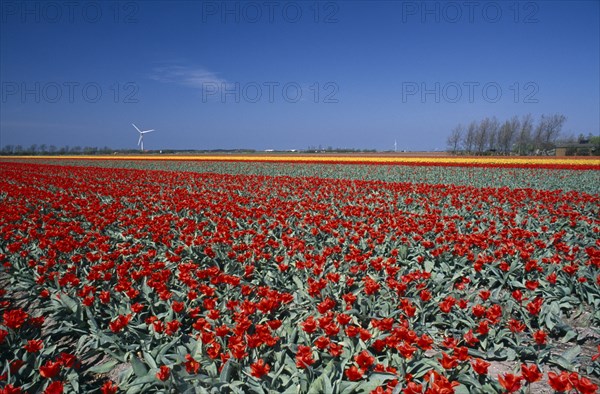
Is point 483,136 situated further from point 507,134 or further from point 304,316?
point 304,316

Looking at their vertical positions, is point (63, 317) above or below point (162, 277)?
below

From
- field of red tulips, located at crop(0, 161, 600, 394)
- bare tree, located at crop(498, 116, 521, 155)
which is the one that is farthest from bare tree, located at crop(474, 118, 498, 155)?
field of red tulips, located at crop(0, 161, 600, 394)

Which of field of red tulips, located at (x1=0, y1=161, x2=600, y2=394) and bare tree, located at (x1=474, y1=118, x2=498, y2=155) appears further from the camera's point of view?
bare tree, located at (x1=474, y1=118, x2=498, y2=155)

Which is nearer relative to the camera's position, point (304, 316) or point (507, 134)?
point (304, 316)

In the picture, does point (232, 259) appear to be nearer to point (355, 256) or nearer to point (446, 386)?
point (355, 256)

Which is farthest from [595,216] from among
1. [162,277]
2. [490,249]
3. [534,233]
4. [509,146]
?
[509,146]

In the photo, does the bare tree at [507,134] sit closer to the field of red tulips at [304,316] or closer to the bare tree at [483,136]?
the bare tree at [483,136]

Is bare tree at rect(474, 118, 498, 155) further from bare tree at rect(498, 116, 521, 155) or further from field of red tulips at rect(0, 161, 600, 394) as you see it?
field of red tulips at rect(0, 161, 600, 394)

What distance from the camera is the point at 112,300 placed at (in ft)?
14.8

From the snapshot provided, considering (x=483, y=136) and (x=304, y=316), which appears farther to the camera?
(x=483, y=136)

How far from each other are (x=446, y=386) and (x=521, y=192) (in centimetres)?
1272

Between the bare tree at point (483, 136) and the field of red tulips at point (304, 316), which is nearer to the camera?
the field of red tulips at point (304, 316)

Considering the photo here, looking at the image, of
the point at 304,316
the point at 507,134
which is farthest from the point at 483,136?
the point at 304,316

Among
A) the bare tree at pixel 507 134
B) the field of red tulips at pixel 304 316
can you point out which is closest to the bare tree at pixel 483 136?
the bare tree at pixel 507 134
